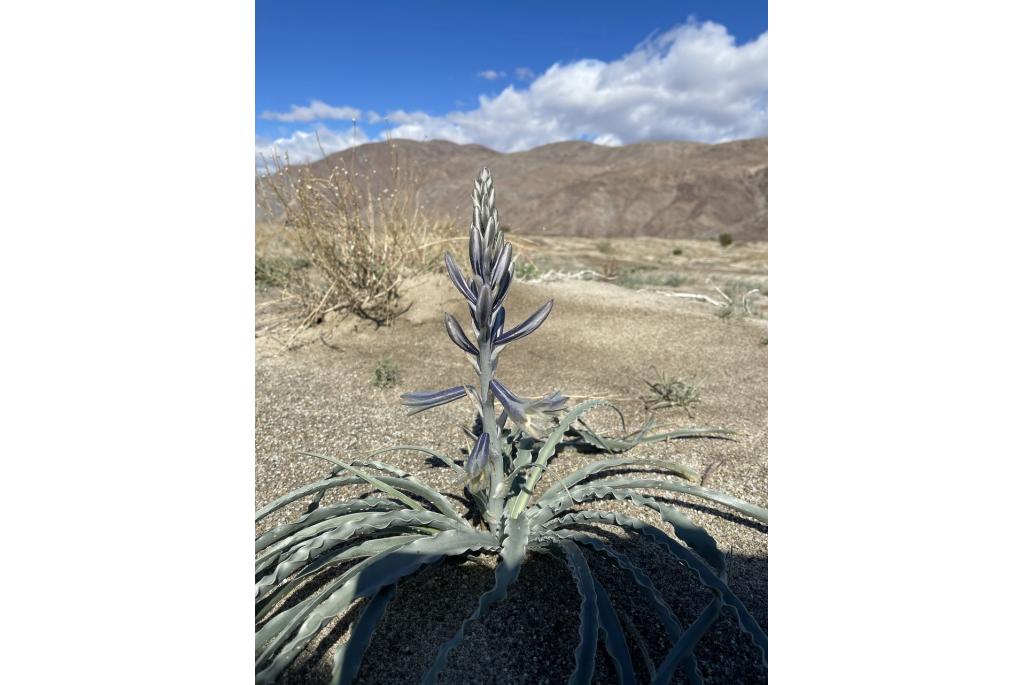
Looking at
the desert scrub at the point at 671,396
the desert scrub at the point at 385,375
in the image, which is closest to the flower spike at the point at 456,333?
the desert scrub at the point at 671,396

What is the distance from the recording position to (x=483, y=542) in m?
1.44

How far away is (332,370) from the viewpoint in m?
3.84

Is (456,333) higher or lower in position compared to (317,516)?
higher

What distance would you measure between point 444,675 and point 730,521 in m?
1.13

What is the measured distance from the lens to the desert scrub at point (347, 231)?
4.55m

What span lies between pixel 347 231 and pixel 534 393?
2.25 meters

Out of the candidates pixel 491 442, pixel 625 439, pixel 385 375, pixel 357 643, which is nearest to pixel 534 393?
pixel 385 375

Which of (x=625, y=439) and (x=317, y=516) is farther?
(x=625, y=439)

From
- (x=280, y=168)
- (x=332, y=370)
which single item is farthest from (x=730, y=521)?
(x=280, y=168)

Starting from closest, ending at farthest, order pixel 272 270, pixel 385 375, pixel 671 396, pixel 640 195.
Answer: pixel 671 396, pixel 385 375, pixel 272 270, pixel 640 195

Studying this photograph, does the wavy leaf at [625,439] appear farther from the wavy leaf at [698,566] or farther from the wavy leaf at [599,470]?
the wavy leaf at [698,566]

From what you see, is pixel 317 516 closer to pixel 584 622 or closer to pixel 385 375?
pixel 584 622

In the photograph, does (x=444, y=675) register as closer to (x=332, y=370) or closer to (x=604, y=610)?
(x=604, y=610)

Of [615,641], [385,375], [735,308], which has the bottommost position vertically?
[615,641]
